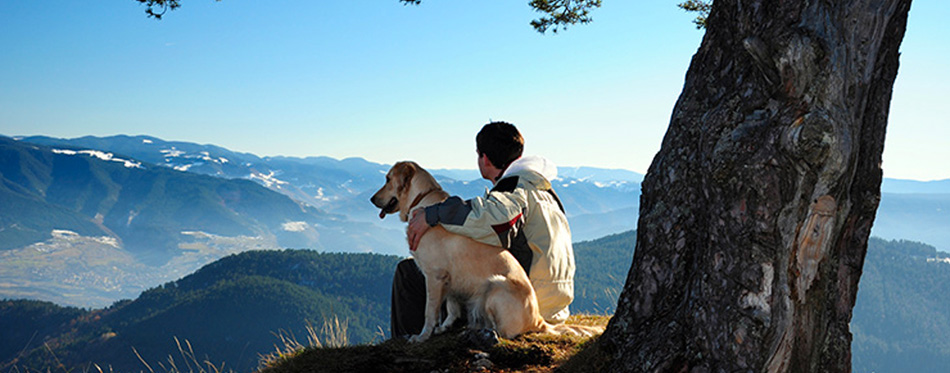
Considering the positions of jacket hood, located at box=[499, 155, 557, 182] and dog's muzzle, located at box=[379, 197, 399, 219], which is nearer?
jacket hood, located at box=[499, 155, 557, 182]

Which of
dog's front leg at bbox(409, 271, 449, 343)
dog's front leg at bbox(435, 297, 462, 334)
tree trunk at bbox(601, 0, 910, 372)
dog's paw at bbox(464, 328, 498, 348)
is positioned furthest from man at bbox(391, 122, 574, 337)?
tree trunk at bbox(601, 0, 910, 372)

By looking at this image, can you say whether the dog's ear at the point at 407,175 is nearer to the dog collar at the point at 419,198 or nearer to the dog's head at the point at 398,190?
the dog's head at the point at 398,190

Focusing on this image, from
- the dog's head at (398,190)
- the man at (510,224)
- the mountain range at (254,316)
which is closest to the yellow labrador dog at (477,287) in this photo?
the man at (510,224)

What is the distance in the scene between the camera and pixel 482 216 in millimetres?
5254

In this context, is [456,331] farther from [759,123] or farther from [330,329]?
[759,123]

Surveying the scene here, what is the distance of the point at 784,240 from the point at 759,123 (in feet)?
2.01

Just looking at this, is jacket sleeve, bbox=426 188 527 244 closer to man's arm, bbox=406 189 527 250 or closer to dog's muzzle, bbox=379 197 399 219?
man's arm, bbox=406 189 527 250

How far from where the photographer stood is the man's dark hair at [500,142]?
614 cm

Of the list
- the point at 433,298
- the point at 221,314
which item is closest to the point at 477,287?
the point at 433,298

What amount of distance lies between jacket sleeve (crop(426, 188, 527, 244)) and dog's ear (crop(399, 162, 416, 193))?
2.63ft

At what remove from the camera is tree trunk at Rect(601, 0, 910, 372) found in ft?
10.3

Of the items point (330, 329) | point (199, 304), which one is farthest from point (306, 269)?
point (330, 329)

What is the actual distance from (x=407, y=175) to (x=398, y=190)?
0.18 m

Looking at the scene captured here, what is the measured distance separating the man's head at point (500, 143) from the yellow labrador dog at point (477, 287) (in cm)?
91
